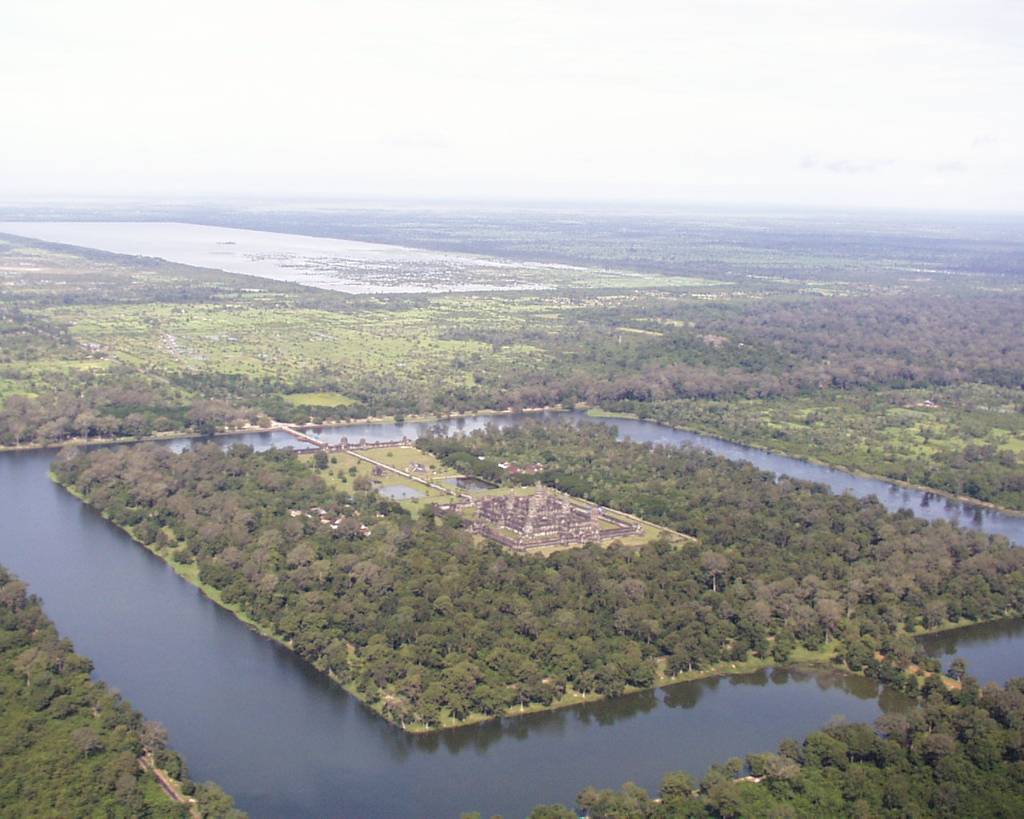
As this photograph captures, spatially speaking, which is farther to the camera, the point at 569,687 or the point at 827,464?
the point at 827,464

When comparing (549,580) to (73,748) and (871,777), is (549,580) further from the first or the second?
(73,748)

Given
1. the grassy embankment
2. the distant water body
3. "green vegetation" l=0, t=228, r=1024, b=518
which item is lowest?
the grassy embankment

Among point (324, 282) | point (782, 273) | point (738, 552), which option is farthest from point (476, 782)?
point (782, 273)

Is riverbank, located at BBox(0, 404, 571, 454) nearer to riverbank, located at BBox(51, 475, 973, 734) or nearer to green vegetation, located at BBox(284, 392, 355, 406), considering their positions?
green vegetation, located at BBox(284, 392, 355, 406)

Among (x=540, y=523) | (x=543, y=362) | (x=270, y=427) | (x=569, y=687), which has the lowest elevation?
(x=569, y=687)

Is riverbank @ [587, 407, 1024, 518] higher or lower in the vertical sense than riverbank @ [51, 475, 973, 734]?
higher

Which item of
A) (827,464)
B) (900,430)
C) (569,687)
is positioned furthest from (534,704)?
(900,430)

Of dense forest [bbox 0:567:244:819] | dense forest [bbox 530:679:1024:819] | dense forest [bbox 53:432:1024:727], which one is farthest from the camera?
dense forest [bbox 53:432:1024:727]

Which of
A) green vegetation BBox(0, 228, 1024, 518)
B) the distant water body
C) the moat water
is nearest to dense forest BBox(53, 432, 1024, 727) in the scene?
the moat water
